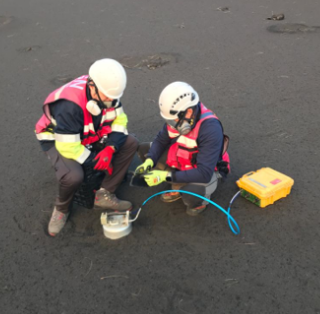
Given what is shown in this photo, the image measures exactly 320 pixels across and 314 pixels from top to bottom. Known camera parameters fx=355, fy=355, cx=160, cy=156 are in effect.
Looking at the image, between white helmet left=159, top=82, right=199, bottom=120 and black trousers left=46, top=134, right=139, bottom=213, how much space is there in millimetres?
742

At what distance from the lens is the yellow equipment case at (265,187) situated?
3324 mm

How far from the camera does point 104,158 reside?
3320 mm

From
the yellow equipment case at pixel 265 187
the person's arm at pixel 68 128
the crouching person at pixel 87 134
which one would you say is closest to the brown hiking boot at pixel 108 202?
the crouching person at pixel 87 134

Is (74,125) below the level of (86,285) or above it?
above

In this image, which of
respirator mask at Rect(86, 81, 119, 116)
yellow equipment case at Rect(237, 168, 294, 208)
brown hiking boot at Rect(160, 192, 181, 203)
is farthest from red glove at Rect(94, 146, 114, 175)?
yellow equipment case at Rect(237, 168, 294, 208)

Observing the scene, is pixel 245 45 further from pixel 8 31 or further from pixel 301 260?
pixel 8 31

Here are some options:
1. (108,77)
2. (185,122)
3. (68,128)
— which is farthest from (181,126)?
(68,128)

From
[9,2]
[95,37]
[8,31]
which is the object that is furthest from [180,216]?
[9,2]

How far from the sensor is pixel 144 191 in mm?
3793

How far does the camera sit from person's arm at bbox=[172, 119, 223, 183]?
10.1 ft

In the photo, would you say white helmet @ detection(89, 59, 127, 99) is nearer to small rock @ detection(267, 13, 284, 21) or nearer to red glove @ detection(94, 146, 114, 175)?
red glove @ detection(94, 146, 114, 175)

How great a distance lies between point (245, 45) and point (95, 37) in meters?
3.37

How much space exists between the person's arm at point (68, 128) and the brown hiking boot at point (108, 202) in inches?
18.9

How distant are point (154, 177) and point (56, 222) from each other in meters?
1.03
